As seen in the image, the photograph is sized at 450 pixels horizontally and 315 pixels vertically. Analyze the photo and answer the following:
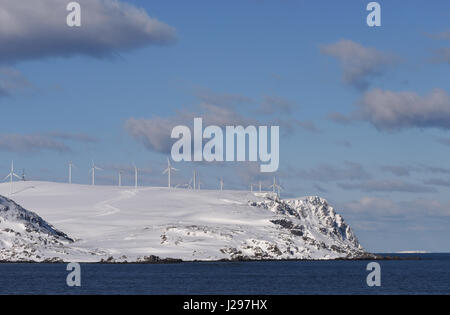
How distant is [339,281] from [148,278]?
42018 millimetres

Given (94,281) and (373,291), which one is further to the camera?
(94,281)
